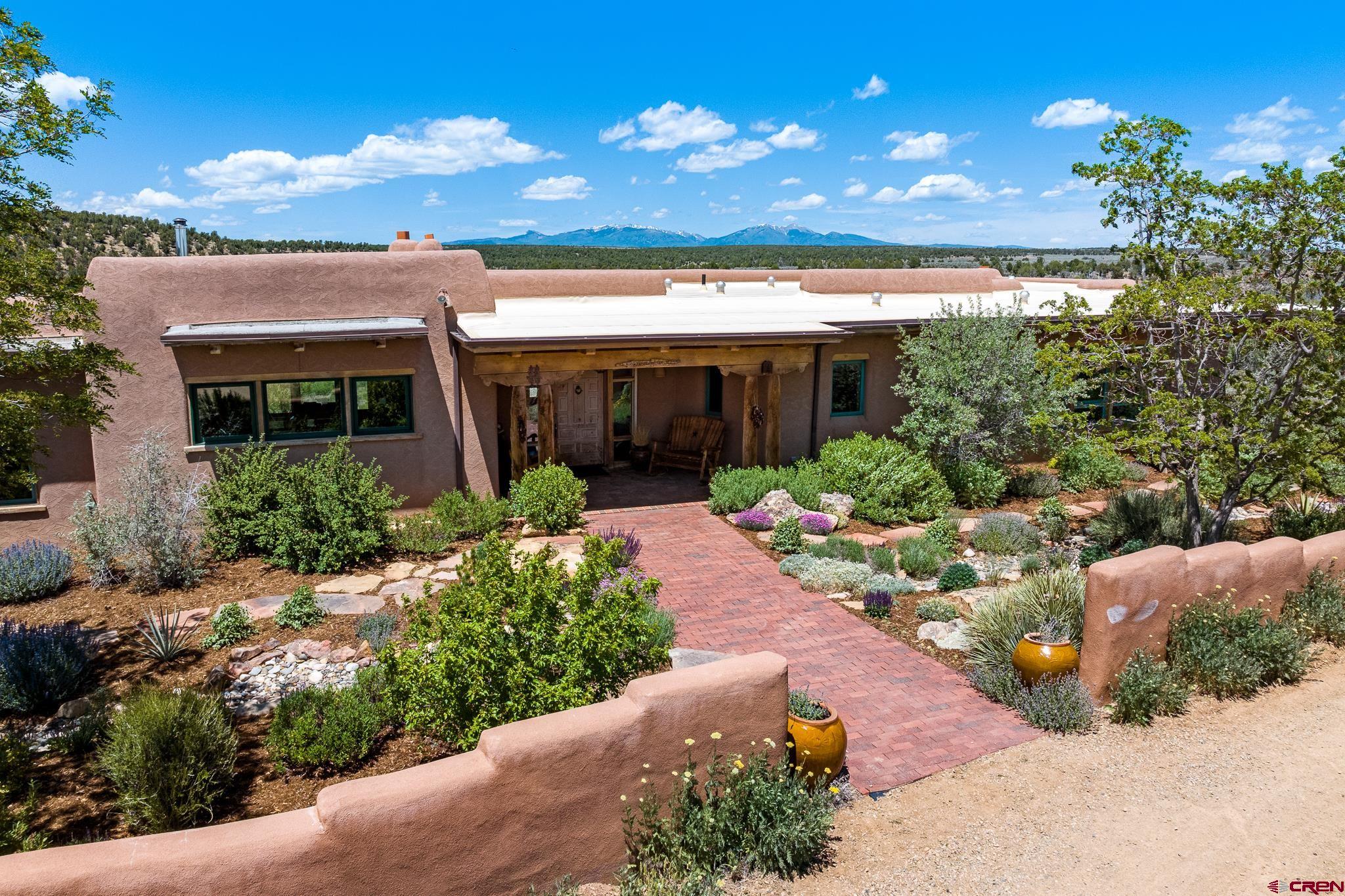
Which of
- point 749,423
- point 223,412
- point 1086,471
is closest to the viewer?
point 223,412

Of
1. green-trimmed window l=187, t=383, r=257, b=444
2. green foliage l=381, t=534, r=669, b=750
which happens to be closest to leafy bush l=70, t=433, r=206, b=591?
green-trimmed window l=187, t=383, r=257, b=444

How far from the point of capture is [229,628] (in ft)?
28.1

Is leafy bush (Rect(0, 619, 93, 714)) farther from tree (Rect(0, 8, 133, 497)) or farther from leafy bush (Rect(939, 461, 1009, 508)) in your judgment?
leafy bush (Rect(939, 461, 1009, 508))

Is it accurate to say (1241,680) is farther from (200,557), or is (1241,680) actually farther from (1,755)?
(200,557)

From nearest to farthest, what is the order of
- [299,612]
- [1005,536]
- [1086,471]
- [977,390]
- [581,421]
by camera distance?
1. [299,612]
2. [1005,536]
3. [977,390]
4. [1086,471]
5. [581,421]

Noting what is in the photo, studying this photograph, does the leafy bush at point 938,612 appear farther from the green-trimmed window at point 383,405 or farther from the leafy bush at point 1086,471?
the green-trimmed window at point 383,405

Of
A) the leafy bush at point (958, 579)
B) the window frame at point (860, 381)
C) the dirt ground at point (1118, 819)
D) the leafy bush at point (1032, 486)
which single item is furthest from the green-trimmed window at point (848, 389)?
the dirt ground at point (1118, 819)

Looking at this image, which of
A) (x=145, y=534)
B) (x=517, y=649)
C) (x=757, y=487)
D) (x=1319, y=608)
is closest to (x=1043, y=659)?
(x=1319, y=608)

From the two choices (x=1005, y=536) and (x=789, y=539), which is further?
(x=1005, y=536)

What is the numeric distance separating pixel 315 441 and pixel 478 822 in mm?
9300

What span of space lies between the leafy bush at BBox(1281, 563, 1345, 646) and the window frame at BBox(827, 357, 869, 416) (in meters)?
7.81

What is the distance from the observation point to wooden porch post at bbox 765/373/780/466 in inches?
567

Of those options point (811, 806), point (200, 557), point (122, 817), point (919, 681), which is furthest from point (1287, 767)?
point (200, 557)

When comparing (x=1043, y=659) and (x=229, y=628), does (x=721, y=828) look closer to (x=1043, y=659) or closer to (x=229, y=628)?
(x=1043, y=659)
